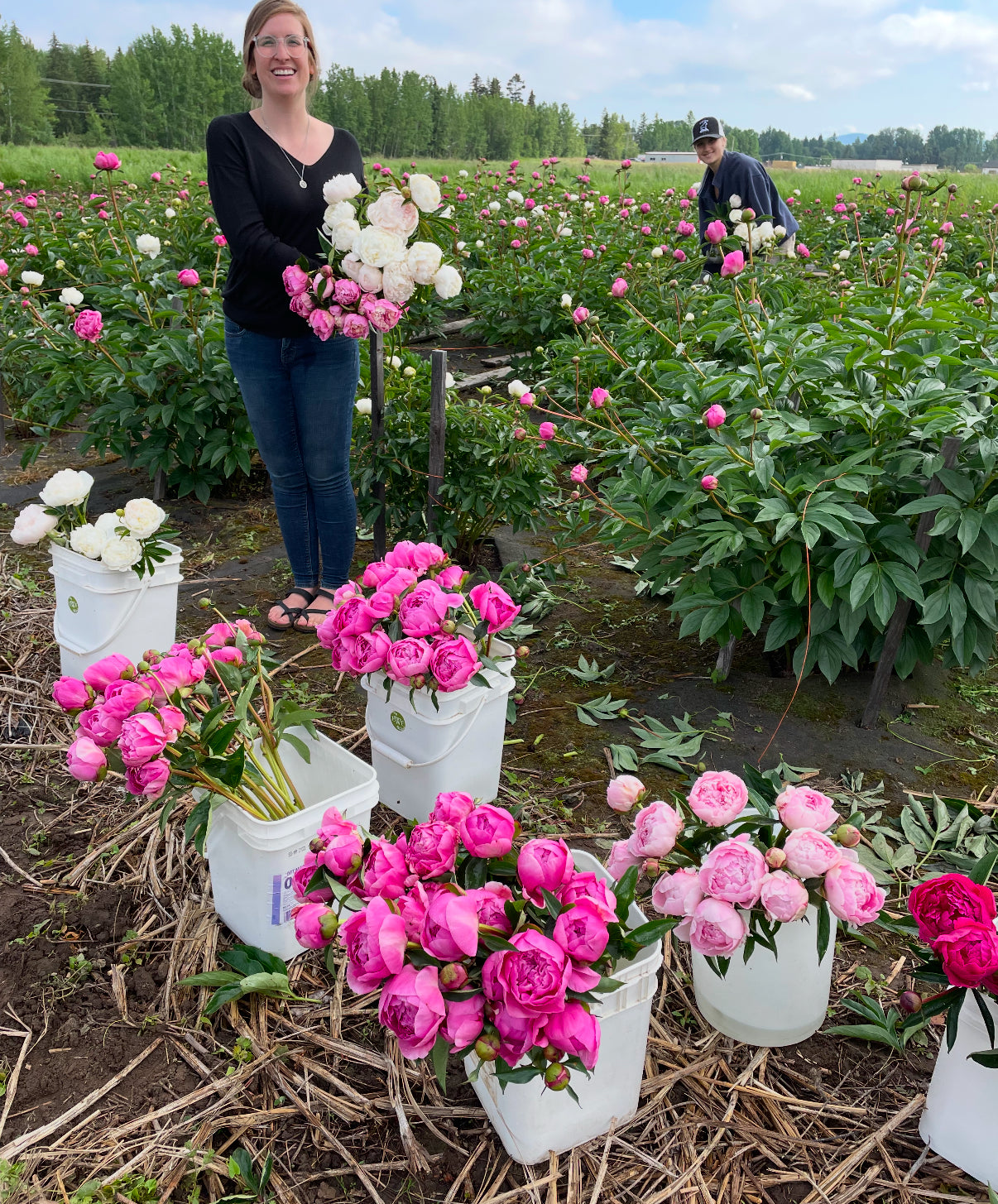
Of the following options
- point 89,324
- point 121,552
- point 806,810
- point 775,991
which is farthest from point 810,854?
point 89,324

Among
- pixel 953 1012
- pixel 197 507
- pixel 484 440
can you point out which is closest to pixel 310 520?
pixel 484 440

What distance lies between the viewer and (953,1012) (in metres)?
1.19

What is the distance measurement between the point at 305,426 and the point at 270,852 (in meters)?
1.44

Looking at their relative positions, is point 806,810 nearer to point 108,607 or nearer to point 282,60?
point 108,607

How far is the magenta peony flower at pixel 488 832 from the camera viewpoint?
116 cm

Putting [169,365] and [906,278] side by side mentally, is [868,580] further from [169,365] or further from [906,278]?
[169,365]

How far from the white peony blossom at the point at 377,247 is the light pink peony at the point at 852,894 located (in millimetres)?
1751

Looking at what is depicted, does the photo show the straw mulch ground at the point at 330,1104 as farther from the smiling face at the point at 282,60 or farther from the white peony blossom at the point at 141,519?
the smiling face at the point at 282,60

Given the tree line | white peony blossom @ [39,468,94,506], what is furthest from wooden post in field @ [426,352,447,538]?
the tree line

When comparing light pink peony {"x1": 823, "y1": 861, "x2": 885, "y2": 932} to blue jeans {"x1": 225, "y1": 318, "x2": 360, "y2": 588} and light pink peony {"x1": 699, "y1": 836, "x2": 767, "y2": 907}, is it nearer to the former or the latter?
light pink peony {"x1": 699, "y1": 836, "x2": 767, "y2": 907}

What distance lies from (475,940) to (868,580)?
4.82ft

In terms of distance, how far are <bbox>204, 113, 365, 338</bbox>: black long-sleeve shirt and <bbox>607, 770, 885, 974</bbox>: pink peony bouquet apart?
5.64ft

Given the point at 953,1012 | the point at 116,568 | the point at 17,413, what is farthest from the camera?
the point at 17,413

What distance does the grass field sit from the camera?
38.7 feet
